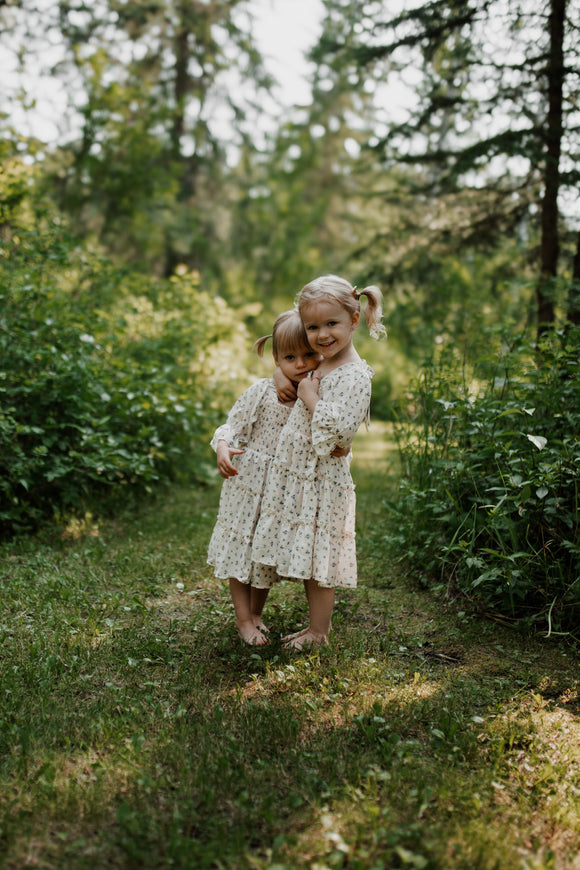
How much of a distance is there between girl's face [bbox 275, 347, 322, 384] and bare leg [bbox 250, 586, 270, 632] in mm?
1027

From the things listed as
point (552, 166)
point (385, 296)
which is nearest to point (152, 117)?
point (385, 296)

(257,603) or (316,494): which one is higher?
(316,494)

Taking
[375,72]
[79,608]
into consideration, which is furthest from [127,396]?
[375,72]

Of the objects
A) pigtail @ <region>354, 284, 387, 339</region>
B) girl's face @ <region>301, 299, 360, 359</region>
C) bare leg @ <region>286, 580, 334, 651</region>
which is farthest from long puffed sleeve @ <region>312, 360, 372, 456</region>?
bare leg @ <region>286, 580, 334, 651</region>

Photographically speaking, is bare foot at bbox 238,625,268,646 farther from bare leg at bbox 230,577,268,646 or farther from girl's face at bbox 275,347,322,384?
girl's face at bbox 275,347,322,384

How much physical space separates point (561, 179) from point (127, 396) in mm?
3944

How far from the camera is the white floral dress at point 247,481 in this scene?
9.76ft

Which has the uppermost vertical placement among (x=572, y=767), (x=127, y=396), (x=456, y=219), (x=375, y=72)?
(x=375, y=72)

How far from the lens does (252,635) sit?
9.80 feet

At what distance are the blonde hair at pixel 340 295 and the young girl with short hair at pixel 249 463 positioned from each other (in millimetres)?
138

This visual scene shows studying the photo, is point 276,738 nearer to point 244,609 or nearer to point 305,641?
point 305,641

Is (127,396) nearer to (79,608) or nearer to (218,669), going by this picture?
(79,608)

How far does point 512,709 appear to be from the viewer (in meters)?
2.49

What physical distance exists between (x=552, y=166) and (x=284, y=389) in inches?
150
